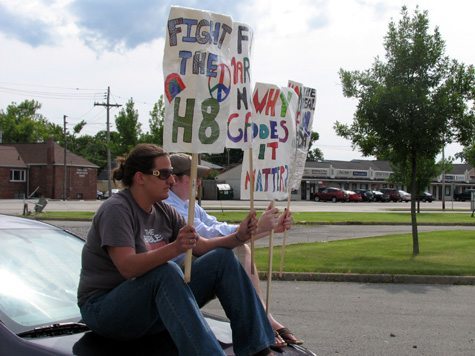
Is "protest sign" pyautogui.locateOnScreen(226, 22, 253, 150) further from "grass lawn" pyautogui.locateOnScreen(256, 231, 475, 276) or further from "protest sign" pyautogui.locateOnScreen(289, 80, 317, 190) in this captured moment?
"grass lawn" pyautogui.locateOnScreen(256, 231, 475, 276)

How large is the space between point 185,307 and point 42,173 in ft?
227

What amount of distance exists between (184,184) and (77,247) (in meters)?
1.24

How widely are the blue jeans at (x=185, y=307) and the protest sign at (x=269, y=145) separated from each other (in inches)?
54.2

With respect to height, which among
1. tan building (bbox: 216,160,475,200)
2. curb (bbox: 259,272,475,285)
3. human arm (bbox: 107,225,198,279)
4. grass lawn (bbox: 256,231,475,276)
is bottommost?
curb (bbox: 259,272,475,285)

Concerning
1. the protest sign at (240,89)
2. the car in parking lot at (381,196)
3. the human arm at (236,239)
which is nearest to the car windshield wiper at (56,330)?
the human arm at (236,239)

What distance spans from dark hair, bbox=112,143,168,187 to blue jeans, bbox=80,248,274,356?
64cm

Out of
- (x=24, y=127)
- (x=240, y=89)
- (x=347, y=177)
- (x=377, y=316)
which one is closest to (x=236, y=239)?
(x=240, y=89)

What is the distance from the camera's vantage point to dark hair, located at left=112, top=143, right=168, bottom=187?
3.56 meters

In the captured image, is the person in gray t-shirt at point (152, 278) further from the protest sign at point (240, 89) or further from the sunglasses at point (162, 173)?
the protest sign at point (240, 89)

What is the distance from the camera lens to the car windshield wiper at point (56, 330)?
3098 mm

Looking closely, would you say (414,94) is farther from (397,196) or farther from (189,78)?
(397,196)

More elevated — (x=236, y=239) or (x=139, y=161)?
(x=139, y=161)

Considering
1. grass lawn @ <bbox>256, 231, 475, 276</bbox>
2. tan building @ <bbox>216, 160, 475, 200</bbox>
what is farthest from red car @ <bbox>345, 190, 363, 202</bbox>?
grass lawn @ <bbox>256, 231, 475, 276</bbox>

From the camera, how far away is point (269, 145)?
16.2 feet
